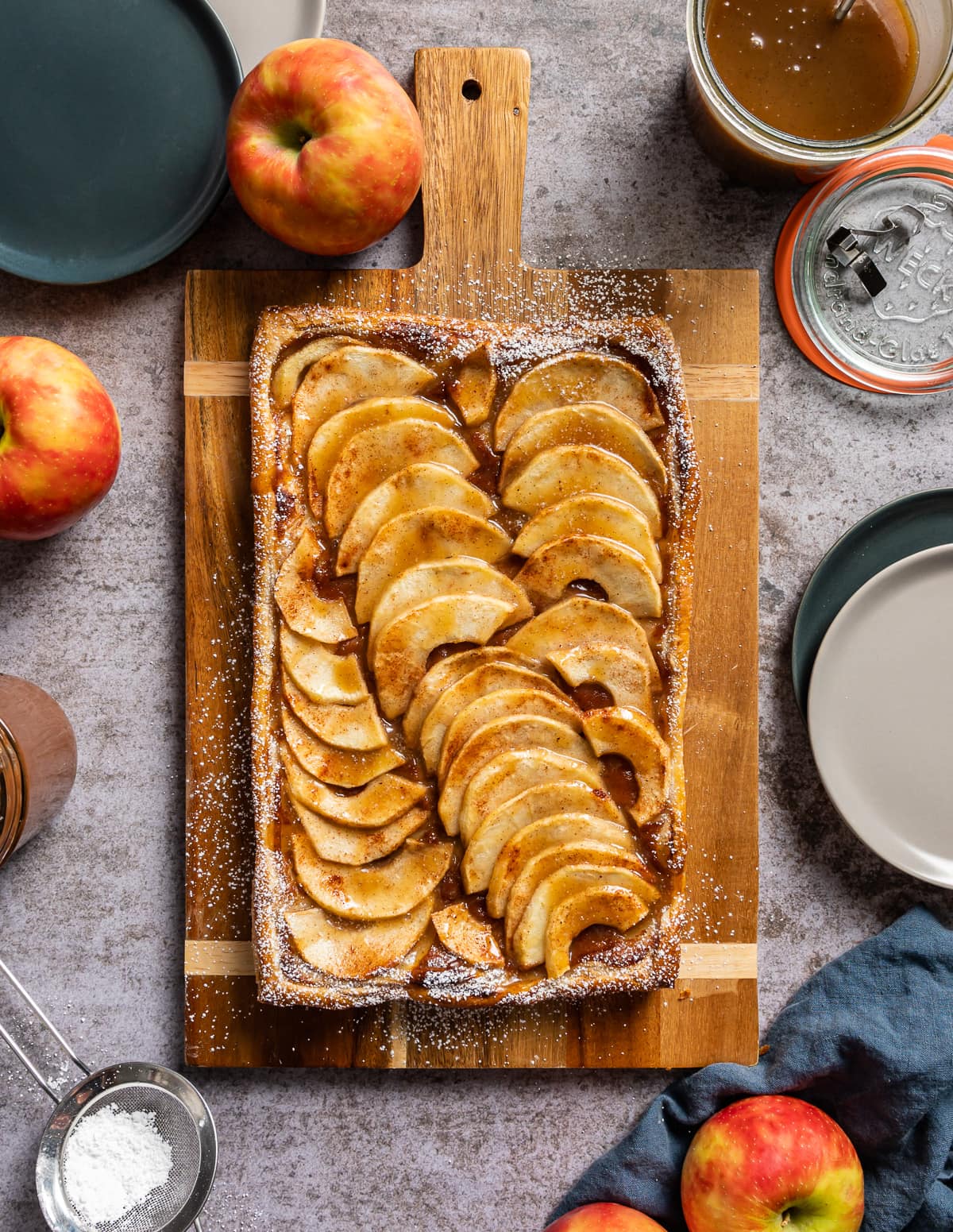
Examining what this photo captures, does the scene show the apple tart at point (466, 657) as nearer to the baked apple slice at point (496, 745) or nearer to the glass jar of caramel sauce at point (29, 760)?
the baked apple slice at point (496, 745)

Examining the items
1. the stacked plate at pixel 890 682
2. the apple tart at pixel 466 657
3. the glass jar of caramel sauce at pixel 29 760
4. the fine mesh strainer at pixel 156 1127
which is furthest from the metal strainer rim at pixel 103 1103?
the stacked plate at pixel 890 682

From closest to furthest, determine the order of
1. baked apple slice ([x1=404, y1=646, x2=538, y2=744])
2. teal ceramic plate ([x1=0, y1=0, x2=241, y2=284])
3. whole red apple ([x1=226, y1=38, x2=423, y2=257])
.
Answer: whole red apple ([x1=226, y1=38, x2=423, y2=257])
baked apple slice ([x1=404, y1=646, x2=538, y2=744])
teal ceramic plate ([x1=0, y1=0, x2=241, y2=284])

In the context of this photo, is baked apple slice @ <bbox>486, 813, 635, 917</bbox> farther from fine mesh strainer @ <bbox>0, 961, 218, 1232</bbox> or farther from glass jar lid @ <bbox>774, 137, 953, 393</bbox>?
glass jar lid @ <bbox>774, 137, 953, 393</bbox>

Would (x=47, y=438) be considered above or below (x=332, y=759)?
above

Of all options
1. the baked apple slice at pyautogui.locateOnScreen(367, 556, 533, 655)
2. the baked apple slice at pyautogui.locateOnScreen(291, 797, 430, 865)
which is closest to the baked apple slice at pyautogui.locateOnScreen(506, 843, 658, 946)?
the baked apple slice at pyautogui.locateOnScreen(291, 797, 430, 865)

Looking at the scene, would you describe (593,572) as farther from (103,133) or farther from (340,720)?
(103,133)

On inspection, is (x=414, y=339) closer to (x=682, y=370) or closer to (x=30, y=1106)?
(x=682, y=370)

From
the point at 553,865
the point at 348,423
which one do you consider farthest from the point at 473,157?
the point at 553,865
